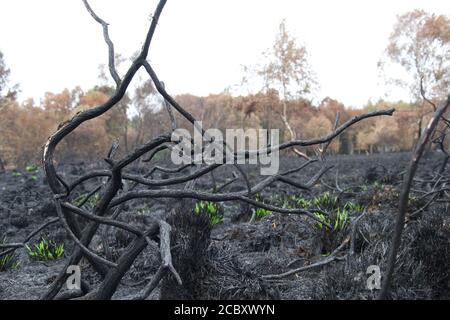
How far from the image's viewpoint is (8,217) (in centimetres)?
823

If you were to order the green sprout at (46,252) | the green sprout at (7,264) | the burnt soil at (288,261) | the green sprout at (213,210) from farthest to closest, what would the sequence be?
the green sprout at (213,210) < the green sprout at (46,252) < the green sprout at (7,264) < the burnt soil at (288,261)

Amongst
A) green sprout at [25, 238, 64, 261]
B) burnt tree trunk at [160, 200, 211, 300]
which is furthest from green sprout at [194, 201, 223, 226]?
burnt tree trunk at [160, 200, 211, 300]

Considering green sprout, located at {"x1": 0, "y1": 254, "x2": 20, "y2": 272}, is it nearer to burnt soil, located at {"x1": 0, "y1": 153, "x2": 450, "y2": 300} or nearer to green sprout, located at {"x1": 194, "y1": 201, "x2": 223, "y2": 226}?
burnt soil, located at {"x1": 0, "y1": 153, "x2": 450, "y2": 300}

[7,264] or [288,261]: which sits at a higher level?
[288,261]

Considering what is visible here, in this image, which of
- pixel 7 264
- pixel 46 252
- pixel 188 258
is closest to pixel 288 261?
pixel 188 258

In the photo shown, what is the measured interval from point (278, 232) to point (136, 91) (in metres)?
36.8

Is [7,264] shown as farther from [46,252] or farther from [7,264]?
[46,252]

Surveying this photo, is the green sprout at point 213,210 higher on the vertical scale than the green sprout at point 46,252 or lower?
higher

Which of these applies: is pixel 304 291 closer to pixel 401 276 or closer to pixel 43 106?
pixel 401 276

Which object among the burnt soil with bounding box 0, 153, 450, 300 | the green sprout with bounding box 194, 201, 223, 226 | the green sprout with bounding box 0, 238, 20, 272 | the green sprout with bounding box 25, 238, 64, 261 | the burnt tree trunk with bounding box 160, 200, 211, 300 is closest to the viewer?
the burnt soil with bounding box 0, 153, 450, 300

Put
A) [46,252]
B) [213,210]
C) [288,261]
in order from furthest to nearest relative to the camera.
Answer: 1. [213,210]
2. [46,252]
3. [288,261]

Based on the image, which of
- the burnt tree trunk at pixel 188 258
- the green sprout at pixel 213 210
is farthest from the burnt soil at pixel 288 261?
the green sprout at pixel 213 210

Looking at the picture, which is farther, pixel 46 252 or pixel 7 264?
pixel 46 252

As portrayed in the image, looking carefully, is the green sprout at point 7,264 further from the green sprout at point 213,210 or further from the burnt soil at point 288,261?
the green sprout at point 213,210
